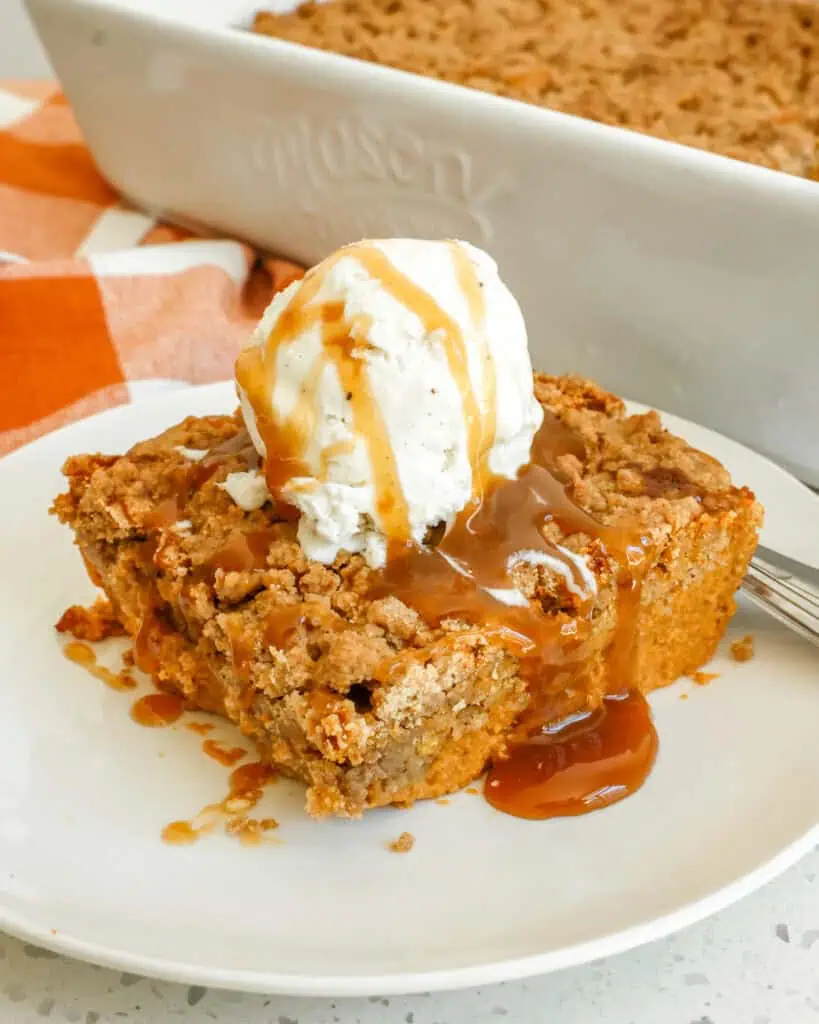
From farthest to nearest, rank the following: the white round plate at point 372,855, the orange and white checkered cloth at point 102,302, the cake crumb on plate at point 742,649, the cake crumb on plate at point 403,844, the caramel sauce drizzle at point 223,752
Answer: the orange and white checkered cloth at point 102,302, the cake crumb on plate at point 742,649, the caramel sauce drizzle at point 223,752, the cake crumb on plate at point 403,844, the white round plate at point 372,855

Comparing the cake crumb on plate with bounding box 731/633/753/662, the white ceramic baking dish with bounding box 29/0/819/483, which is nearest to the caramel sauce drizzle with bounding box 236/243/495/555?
the cake crumb on plate with bounding box 731/633/753/662

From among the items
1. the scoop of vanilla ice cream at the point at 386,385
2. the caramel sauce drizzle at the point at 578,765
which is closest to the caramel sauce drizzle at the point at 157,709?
the scoop of vanilla ice cream at the point at 386,385

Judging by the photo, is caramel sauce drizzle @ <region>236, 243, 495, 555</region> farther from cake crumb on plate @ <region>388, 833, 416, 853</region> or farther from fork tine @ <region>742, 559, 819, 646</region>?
fork tine @ <region>742, 559, 819, 646</region>

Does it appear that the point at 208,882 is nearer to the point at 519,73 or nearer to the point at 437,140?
the point at 437,140

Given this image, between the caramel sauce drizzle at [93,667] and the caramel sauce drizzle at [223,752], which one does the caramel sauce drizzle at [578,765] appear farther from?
the caramel sauce drizzle at [93,667]

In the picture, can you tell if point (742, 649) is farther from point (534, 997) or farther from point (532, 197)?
point (532, 197)
